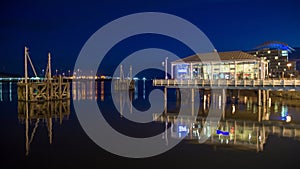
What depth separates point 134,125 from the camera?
75.5ft

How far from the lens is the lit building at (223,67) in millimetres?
33072

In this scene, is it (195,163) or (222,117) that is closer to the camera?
(195,163)

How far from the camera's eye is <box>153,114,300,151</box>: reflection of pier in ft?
53.0

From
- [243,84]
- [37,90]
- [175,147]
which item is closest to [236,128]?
[175,147]

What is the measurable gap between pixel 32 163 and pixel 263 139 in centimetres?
1288

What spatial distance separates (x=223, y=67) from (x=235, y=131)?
1814 cm

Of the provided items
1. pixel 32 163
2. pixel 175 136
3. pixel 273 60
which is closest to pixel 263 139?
pixel 175 136

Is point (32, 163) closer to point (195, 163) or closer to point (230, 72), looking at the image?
point (195, 163)

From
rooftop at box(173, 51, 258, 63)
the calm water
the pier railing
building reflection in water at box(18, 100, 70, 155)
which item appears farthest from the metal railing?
building reflection in water at box(18, 100, 70, 155)

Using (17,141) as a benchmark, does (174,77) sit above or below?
above

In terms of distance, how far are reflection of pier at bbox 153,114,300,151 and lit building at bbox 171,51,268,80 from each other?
34.5 feet

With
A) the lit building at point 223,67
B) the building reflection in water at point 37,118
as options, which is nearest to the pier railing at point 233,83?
the lit building at point 223,67

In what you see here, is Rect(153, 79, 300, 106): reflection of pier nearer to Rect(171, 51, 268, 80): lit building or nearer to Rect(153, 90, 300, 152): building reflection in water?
Rect(171, 51, 268, 80): lit building

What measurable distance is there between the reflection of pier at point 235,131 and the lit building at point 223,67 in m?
10.5
